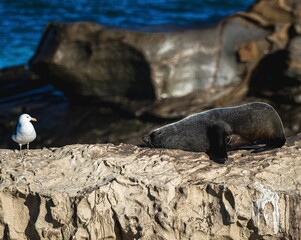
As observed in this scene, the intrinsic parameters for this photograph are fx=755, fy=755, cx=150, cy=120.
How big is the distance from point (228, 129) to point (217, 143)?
0.93 feet

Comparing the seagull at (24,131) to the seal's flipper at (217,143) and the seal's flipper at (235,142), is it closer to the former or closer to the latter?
the seal's flipper at (217,143)

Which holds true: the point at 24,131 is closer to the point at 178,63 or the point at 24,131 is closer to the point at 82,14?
the point at 178,63

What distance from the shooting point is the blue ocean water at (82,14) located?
16.2 m

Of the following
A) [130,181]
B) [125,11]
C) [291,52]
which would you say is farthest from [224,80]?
[125,11]

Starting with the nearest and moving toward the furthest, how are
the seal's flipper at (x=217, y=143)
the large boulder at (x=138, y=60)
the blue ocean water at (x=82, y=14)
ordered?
the seal's flipper at (x=217, y=143), the large boulder at (x=138, y=60), the blue ocean water at (x=82, y=14)

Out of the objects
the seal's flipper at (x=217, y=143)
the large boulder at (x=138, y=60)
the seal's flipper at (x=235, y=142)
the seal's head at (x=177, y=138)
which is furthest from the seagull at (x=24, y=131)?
the large boulder at (x=138, y=60)

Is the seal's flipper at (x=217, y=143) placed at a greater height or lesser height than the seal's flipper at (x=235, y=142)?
greater

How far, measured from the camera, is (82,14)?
18.3 m

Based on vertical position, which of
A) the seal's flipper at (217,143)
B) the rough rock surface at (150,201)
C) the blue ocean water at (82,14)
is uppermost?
the blue ocean water at (82,14)

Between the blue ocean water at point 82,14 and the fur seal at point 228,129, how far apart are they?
940cm

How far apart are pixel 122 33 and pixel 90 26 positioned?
65cm

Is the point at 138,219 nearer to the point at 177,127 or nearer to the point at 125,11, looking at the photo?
the point at 177,127

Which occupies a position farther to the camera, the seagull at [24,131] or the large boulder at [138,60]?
the large boulder at [138,60]

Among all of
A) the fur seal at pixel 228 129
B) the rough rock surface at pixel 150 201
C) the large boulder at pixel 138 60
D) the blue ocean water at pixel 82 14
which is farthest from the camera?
the blue ocean water at pixel 82 14
